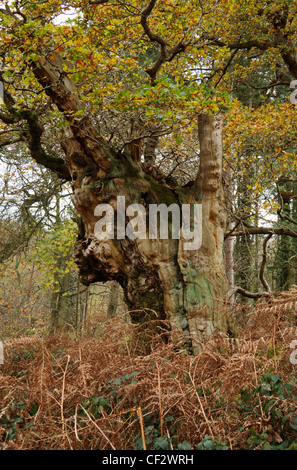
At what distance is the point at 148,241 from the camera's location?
471cm

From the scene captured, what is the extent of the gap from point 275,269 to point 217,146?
877cm

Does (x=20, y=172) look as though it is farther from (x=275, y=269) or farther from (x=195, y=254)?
(x=275, y=269)
